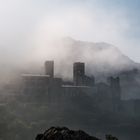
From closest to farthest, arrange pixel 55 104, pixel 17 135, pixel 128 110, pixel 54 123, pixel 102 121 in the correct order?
pixel 17 135
pixel 54 123
pixel 55 104
pixel 102 121
pixel 128 110

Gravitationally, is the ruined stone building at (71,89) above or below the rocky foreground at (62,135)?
below

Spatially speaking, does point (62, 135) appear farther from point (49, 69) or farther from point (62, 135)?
point (49, 69)

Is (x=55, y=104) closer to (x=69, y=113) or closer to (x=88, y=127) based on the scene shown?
(x=69, y=113)

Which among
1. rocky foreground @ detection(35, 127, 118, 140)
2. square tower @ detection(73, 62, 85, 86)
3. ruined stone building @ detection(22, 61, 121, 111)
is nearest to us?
rocky foreground @ detection(35, 127, 118, 140)

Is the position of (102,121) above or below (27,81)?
below

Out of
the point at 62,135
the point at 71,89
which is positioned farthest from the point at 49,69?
the point at 62,135

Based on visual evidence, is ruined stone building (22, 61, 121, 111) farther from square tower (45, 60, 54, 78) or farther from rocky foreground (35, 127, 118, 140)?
rocky foreground (35, 127, 118, 140)

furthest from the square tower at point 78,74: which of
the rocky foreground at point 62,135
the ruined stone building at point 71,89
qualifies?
the rocky foreground at point 62,135

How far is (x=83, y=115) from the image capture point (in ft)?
429

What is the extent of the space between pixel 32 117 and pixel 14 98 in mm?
8114

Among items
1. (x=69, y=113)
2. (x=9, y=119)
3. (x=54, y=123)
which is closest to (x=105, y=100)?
(x=69, y=113)

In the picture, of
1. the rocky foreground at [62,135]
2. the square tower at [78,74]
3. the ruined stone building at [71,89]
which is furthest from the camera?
the square tower at [78,74]

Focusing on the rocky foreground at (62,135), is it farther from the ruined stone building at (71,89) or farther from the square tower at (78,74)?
the square tower at (78,74)

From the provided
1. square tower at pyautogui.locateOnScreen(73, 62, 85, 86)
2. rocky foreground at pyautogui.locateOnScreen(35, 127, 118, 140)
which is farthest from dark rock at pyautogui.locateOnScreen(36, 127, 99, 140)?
square tower at pyautogui.locateOnScreen(73, 62, 85, 86)
